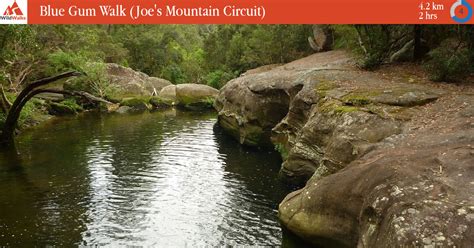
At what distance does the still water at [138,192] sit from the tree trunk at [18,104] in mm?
1247

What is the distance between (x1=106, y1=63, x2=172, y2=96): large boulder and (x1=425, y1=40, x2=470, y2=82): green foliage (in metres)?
38.3

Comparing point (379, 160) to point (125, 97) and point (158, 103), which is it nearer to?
point (158, 103)

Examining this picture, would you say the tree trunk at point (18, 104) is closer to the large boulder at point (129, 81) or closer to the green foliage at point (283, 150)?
the green foliage at point (283, 150)

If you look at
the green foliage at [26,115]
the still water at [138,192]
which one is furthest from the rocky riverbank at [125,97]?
the still water at [138,192]

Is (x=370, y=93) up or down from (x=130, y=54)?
down

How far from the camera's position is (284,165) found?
19.2 meters

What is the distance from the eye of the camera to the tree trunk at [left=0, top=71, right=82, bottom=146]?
23.6m

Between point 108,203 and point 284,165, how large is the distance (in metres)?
7.50

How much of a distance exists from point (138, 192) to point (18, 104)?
11.5m

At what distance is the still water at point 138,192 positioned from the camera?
13.5 m

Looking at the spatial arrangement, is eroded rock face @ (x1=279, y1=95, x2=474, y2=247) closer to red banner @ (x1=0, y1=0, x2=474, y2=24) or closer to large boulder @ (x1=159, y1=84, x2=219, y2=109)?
red banner @ (x1=0, y1=0, x2=474, y2=24)

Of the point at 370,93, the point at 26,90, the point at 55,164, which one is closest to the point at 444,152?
the point at 370,93

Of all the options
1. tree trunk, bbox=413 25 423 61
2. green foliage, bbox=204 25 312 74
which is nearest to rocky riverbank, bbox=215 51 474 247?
tree trunk, bbox=413 25 423 61

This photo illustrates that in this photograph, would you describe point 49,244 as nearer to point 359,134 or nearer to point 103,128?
point 359,134
